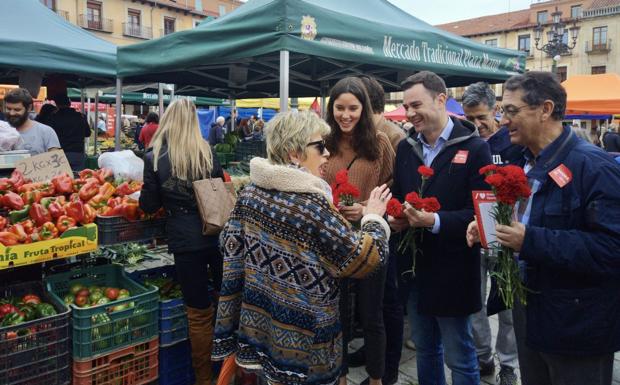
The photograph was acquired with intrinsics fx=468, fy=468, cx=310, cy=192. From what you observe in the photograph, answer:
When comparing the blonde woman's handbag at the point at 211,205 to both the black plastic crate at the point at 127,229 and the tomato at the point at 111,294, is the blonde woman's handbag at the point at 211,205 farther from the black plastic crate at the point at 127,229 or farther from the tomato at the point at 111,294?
the tomato at the point at 111,294

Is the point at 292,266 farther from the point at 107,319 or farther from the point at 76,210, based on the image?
the point at 76,210

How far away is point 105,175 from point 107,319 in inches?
50.5

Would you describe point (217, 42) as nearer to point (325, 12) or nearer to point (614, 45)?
point (325, 12)

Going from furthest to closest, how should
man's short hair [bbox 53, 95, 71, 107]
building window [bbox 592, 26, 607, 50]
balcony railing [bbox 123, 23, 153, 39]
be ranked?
building window [bbox 592, 26, 607, 50]
balcony railing [bbox 123, 23, 153, 39]
man's short hair [bbox 53, 95, 71, 107]

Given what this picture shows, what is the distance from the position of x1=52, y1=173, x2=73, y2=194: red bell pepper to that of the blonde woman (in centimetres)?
70

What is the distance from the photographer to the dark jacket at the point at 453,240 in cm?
237

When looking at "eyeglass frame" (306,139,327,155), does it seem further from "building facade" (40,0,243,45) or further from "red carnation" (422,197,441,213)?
"building facade" (40,0,243,45)

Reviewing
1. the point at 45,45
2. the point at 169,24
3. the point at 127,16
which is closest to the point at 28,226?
the point at 45,45

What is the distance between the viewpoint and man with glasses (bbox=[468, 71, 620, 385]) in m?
1.69

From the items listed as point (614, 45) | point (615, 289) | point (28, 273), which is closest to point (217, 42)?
point (28, 273)

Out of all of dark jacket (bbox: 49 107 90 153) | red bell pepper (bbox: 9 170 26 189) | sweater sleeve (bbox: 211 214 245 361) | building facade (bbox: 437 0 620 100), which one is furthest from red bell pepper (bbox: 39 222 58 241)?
building facade (bbox: 437 0 620 100)

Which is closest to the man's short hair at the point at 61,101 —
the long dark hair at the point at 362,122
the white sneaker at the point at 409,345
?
the long dark hair at the point at 362,122

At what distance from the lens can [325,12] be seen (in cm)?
388

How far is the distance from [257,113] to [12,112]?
18.5m
